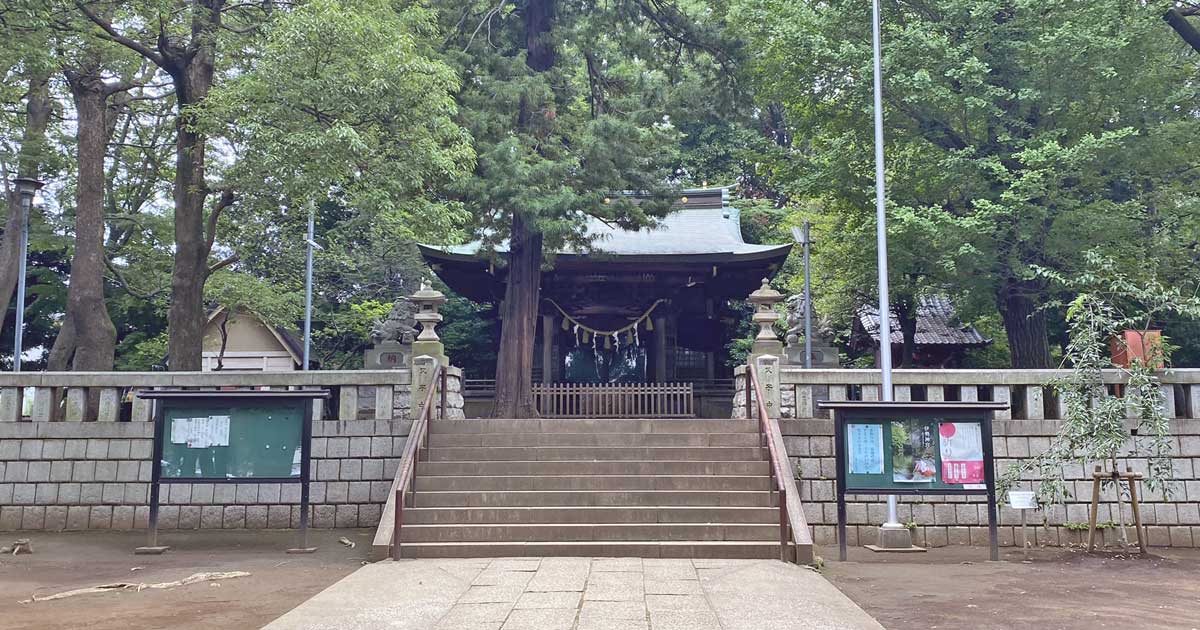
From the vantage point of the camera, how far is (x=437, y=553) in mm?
8828

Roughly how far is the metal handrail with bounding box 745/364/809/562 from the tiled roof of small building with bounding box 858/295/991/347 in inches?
480

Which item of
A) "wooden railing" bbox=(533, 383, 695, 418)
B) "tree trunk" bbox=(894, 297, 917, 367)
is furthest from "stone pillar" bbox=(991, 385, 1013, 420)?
"tree trunk" bbox=(894, 297, 917, 367)

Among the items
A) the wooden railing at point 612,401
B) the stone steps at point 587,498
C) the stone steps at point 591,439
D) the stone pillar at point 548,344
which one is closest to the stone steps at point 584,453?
the stone steps at point 591,439

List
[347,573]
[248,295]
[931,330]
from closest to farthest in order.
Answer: [347,573] < [248,295] < [931,330]

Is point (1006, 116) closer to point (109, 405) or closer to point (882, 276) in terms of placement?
point (882, 276)

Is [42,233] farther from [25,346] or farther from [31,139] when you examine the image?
[25,346]

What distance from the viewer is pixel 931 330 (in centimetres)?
2411

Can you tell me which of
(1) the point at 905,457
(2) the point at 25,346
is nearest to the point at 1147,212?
(1) the point at 905,457

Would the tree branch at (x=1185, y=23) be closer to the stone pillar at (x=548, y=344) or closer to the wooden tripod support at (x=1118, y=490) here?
the wooden tripod support at (x=1118, y=490)

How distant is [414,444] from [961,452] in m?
6.26

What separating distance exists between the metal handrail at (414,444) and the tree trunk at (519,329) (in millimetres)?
2681

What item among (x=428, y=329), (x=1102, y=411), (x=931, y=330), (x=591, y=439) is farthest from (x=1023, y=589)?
(x=931, y=330)

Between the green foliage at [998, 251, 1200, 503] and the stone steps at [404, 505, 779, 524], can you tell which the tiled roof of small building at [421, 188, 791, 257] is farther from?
the green foliage at [998, 251, 1200, 503]

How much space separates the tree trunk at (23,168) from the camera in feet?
53.9
